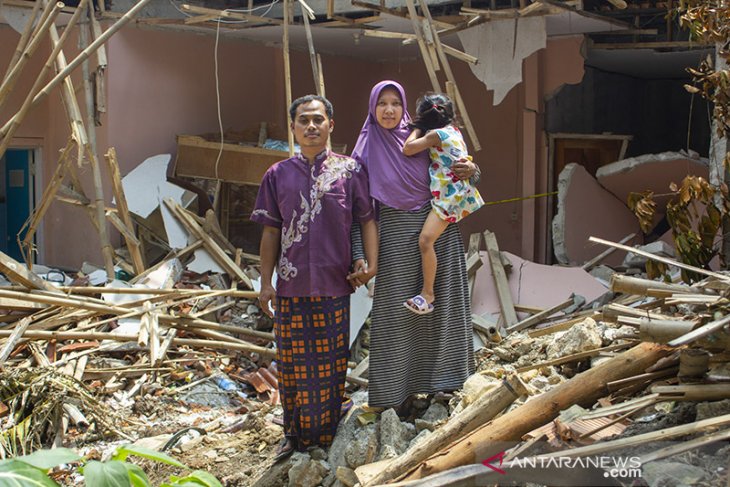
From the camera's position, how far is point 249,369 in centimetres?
688

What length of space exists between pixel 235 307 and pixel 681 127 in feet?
23.2

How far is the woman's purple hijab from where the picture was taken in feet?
15.1

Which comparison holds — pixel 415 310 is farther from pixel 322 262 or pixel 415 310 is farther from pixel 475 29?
pixel 475 29

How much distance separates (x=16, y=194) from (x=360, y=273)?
752cm

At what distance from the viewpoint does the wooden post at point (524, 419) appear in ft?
11.4

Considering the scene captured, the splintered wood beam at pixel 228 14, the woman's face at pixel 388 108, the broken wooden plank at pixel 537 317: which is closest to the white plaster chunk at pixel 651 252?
the broken wooden plank at pixel 537 317

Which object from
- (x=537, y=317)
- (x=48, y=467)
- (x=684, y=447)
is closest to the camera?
(x=48, y=467)

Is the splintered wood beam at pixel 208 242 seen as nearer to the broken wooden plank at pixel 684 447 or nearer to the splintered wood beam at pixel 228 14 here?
the splintered wood beam at pixel 228 14

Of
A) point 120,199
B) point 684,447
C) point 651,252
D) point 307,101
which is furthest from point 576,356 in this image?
point 120,199

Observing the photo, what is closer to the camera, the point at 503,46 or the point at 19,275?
the point at 19,275

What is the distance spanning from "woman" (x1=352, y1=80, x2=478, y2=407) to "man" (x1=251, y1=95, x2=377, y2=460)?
112 mm

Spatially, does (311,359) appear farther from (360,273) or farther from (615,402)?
(615,402)

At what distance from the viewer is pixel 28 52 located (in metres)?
5.94

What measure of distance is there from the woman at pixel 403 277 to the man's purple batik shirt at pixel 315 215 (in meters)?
0.09
